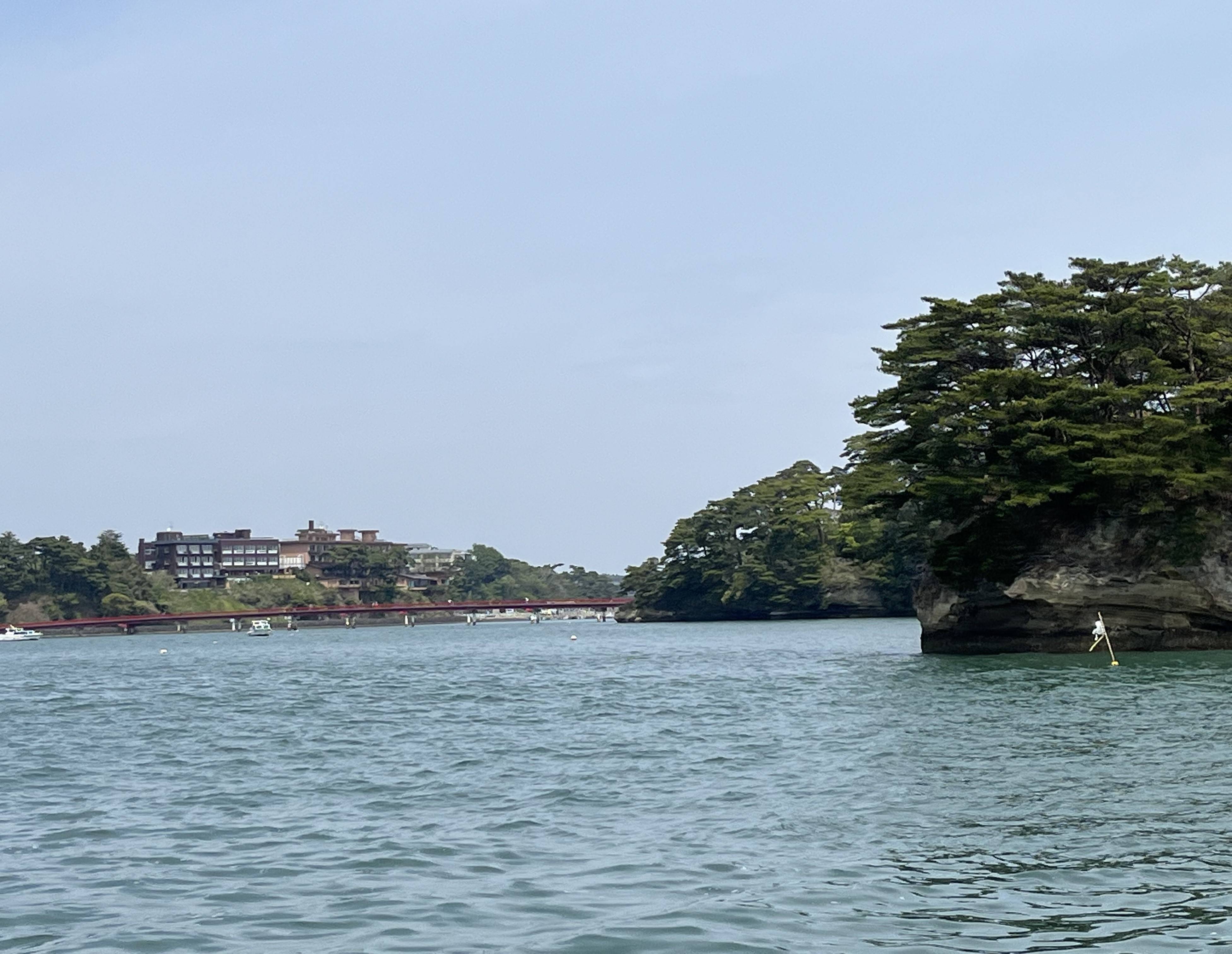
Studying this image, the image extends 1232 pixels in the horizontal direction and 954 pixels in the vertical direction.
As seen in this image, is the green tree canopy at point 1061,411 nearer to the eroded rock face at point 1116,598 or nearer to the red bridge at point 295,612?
the eroded rock face at point 1116,598

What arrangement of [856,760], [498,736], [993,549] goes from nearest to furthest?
[856,760] → [498,736] → [993,549]

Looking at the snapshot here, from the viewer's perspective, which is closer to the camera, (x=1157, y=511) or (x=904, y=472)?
(x=1157, y=511)

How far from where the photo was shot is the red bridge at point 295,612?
156 m

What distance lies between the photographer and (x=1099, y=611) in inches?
2024

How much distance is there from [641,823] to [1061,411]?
39847 millimetres

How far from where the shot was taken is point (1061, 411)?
51.9 m

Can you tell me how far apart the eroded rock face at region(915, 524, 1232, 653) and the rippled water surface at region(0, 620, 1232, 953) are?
14.4 metres

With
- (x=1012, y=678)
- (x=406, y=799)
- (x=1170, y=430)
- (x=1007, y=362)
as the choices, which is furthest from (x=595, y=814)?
(x=1007, y=362)

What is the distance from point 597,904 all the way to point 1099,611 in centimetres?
4339

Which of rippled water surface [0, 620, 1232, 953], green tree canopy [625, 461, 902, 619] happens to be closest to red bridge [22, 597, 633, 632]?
green tree canopy [625, 461, 902, 619]

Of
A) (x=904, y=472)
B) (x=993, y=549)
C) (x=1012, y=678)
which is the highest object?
(x=904, y=472)

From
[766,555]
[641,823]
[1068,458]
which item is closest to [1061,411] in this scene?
[1068,458]

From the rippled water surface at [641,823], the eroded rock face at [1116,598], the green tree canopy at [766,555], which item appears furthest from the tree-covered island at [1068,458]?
the green tree canopy at [766,555]

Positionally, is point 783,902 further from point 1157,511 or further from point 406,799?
point 1157,511
